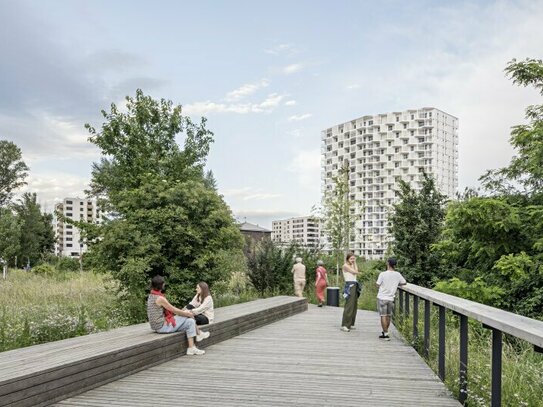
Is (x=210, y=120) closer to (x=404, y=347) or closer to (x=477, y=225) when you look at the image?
(x=477, y=225)

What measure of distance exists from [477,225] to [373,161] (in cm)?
10948

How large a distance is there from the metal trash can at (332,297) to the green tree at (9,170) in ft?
152

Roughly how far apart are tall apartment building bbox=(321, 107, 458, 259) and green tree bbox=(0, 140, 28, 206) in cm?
7396

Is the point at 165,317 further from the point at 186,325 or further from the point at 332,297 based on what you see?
the point at 332,297

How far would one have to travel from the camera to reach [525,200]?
17016mm

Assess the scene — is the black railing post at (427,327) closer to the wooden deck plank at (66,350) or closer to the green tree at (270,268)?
the wooden deck plank at (66,350)

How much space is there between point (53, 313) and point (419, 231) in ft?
45.0

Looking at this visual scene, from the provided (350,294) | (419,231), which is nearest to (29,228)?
Result: (419,231)

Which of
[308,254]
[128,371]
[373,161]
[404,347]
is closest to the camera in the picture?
[128,371]

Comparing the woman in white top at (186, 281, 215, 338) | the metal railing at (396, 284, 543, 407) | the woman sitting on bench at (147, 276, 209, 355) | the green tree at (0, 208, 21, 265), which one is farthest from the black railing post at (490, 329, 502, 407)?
the green tree at (0, 208, 21, 265)

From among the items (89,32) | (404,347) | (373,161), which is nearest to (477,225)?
(404,347)

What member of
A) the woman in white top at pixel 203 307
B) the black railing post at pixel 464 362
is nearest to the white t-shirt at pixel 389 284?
the woman in white top at pixel 203 307

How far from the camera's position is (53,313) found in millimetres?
9648

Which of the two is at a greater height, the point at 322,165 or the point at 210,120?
the point at 322,165
